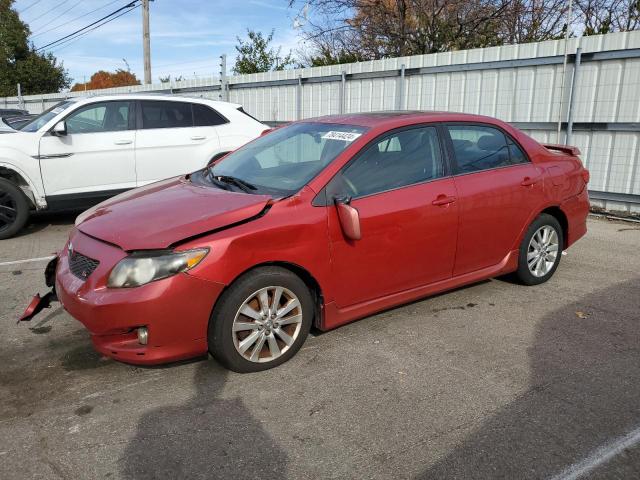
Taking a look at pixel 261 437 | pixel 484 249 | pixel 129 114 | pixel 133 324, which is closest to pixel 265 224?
pixel 133 324

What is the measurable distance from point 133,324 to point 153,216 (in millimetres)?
728

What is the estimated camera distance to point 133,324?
3029 millimetres

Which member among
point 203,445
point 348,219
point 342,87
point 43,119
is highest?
point 342,87

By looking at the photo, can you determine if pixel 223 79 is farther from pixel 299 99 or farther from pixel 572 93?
pixel 572 93

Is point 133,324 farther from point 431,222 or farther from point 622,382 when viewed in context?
point 622,382

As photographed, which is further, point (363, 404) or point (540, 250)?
point (540, 250)

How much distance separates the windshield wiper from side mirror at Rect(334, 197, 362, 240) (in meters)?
0.67

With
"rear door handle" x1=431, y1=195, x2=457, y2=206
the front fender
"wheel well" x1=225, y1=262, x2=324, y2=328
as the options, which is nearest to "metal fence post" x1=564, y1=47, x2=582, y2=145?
"rear door handle" x1=431, y1=195, x2=457, y2=206

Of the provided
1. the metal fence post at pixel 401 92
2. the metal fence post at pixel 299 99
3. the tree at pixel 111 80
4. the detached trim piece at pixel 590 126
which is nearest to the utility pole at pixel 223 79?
the metal fence post at pixel 299 99

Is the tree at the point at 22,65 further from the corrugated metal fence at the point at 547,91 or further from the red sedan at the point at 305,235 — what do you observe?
the red sedan at the point at 305,235

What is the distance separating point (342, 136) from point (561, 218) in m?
2.42

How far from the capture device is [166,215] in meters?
3.38

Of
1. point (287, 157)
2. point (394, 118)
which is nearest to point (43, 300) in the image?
point (287, 157)

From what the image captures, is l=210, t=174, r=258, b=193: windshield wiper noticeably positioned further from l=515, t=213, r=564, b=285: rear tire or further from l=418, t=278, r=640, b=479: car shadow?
l=515, t=213, r=564, b=285: rear tire
